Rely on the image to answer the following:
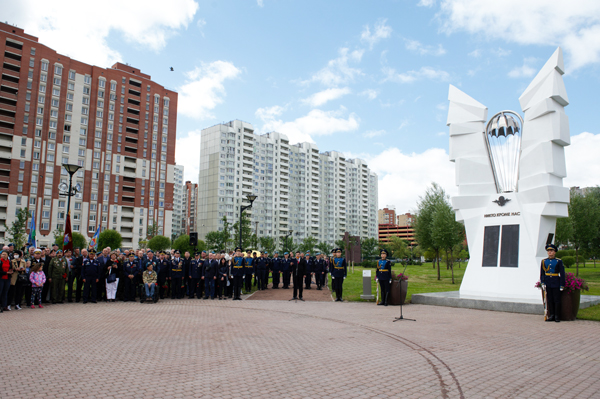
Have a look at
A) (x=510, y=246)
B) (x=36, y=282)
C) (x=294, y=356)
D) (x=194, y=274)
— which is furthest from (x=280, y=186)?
(x=294, y=356)

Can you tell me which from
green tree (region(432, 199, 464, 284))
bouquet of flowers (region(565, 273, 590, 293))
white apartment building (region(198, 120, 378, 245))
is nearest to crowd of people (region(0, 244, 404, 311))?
bouquet of flowers (region(565, 273, 590, 293))

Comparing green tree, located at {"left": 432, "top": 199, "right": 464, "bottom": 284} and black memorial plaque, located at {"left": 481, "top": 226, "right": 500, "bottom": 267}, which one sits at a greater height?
green tree, located at {"left": 432, "top": 199, "right": 464, "bottom": 284}

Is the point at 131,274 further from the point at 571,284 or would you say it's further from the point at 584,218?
the point at 584,218

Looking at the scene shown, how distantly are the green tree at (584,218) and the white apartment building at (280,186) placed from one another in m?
65.6

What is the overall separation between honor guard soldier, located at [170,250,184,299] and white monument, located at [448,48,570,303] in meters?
11.7

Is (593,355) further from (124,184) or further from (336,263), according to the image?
(124,184)

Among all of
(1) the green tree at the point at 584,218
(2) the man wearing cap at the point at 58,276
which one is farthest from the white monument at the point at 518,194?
(1) the green tree at the point at 584,218

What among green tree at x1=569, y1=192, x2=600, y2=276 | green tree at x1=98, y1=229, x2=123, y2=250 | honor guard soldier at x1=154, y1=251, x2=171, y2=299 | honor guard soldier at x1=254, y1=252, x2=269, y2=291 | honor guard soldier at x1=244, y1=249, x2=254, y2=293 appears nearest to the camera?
honor guard soldier at x1=154, y1=251, x2=171, y2=299

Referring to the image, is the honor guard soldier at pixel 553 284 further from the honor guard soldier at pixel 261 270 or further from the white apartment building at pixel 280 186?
the white apartment building at pixel 280 186

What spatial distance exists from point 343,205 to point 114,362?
12767cm

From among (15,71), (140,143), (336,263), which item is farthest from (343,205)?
(336,263)

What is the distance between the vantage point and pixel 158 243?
234 ft

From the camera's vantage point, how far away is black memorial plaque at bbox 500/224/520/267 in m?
14.8

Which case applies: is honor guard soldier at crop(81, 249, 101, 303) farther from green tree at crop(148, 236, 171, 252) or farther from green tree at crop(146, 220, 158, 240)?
green tree at crop(146, 220, 158, 240)
